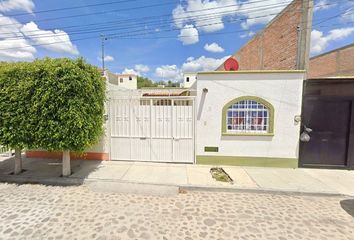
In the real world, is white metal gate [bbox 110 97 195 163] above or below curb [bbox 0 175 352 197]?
above

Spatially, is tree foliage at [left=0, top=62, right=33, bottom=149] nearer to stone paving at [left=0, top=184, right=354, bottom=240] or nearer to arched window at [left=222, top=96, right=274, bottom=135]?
stone paving at [left=0, top=184, right=354, bottom=240]

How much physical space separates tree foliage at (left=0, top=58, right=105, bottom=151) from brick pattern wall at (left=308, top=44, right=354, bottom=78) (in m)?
15.5

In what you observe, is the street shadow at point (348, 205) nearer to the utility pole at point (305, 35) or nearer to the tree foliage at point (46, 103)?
the utility pole at point (305, 35)

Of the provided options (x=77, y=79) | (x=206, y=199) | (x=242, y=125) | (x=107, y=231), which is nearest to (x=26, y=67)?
(x=77, y=79)

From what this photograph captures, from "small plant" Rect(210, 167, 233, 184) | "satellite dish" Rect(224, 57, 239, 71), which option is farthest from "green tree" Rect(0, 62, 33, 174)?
"satellite dish" Rect(224, 57, 239, 71)

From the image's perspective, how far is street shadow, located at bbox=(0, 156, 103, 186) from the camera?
5430 millimetres

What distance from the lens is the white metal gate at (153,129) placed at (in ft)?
22.1

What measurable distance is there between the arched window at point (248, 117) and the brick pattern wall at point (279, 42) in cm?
222

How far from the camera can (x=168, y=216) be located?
3.80 meters

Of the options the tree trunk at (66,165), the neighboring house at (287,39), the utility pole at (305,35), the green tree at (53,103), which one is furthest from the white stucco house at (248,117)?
the tree trunk at (66,165)

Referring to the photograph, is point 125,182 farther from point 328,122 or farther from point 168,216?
point 328,122

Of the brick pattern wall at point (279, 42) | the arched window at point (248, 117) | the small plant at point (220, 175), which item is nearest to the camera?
the small plant at point (220, 175)

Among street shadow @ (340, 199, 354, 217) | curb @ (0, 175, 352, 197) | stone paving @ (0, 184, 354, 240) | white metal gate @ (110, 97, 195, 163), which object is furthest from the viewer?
white metal gate @ (110, 97, 195, 163)

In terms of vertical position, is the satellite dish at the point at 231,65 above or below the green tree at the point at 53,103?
above
